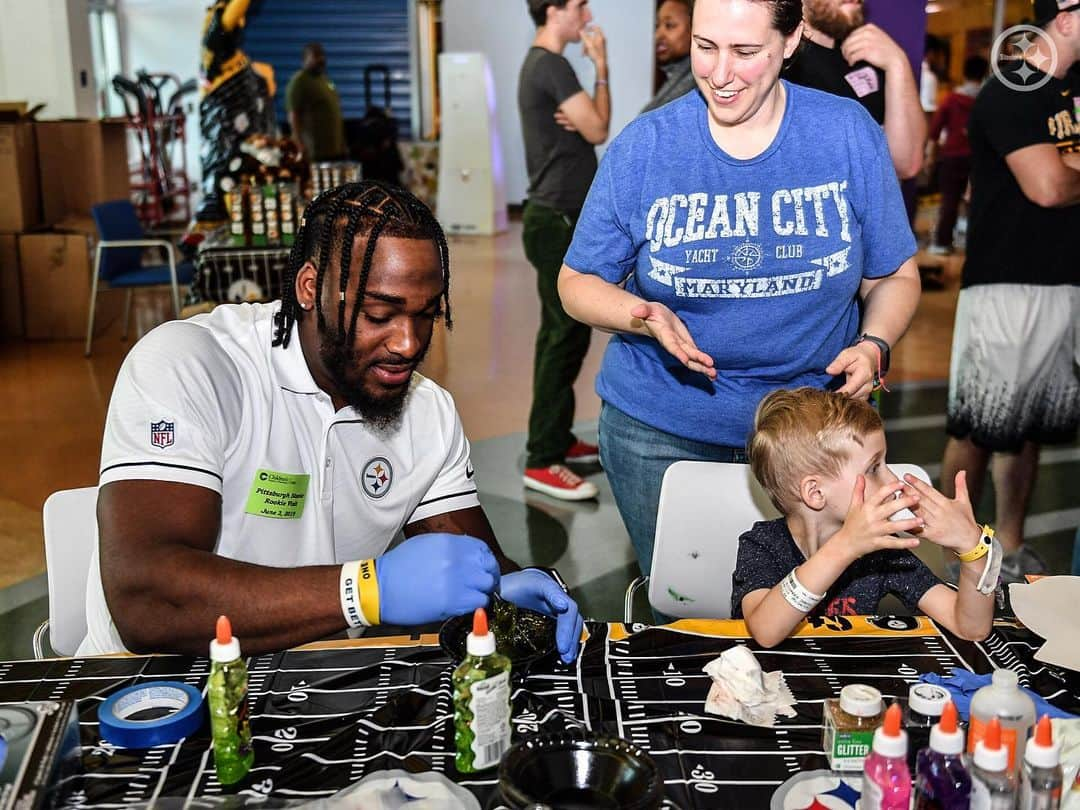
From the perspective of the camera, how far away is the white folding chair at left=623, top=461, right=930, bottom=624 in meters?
1.91

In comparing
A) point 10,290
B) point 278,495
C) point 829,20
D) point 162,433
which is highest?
point 829,20

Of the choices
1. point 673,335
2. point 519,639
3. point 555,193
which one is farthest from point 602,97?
point 519,639

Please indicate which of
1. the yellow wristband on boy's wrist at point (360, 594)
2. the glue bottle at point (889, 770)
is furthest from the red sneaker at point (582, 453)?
the glue bottle at point (889, 770)

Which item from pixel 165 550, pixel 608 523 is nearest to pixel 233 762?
pixel 165 550

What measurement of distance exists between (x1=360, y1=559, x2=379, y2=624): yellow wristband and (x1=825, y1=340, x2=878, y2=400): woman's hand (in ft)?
2.83

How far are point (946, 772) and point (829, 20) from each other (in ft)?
6.92

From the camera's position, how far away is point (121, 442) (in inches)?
59.9

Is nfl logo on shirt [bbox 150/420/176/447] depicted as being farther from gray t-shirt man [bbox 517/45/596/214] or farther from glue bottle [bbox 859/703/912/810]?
gray t-shirt man [bbox 517/45/596/214]

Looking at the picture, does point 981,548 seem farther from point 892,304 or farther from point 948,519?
point 892,304

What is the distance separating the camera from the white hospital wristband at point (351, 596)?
135cm

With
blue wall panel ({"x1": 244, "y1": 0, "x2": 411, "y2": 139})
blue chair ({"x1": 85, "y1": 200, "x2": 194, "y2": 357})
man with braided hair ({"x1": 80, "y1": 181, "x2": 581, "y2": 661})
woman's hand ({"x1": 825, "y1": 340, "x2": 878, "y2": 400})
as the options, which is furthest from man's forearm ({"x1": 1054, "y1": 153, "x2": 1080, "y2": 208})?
blue wall panel ({"x1": 244, "y1": 0, "x2": 411, "y2": 139})

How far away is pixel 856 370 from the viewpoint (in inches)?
72.4

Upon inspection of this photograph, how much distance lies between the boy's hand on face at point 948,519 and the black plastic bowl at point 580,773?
1.96 feet

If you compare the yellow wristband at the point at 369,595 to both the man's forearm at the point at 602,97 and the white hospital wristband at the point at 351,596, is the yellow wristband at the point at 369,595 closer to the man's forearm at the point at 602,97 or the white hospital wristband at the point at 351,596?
the white hospital wristband at the point at 351,596
